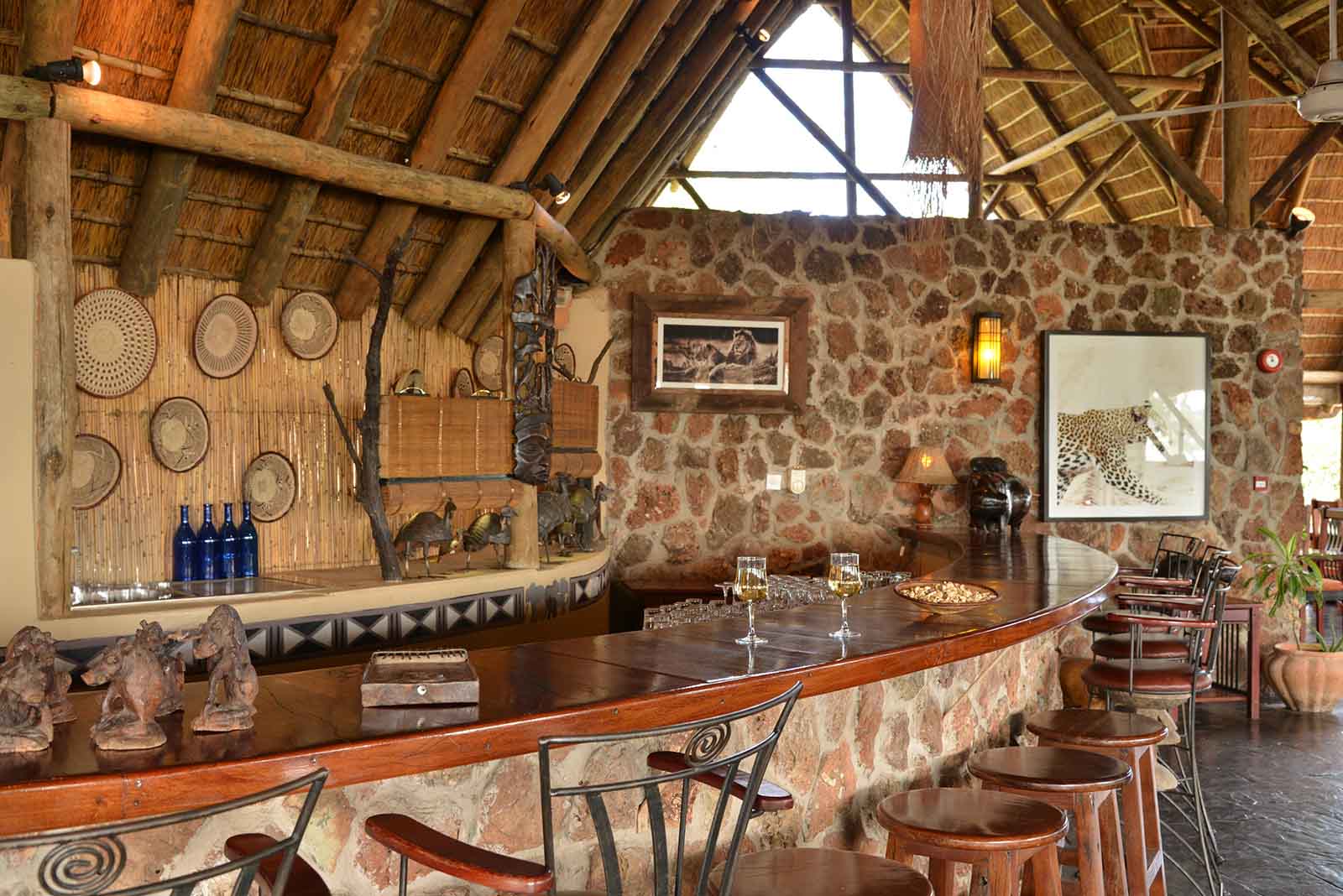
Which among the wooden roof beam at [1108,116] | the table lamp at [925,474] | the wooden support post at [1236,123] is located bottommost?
the table lamp at [925,474]

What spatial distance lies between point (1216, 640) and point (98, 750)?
Answer: 3875 millimetres

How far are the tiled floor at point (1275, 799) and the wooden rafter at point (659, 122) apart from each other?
4603mm

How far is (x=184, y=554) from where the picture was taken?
5.28 meters

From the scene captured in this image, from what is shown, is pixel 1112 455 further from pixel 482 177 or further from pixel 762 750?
pixel 762 750

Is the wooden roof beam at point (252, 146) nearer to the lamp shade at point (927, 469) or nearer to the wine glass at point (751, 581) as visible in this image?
the wine glass at point (751, 581)

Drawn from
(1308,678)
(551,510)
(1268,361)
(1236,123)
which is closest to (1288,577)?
(1308,678)

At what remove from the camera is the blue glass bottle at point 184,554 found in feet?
17.2

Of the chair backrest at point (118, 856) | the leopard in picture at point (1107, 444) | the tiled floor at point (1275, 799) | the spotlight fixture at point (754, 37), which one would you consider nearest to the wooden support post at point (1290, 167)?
the leopard in picture at point (1107, 444)

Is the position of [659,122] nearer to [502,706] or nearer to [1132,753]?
[1132,753]

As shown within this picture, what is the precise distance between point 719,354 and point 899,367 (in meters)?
1.28

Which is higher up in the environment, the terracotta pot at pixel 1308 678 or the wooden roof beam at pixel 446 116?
the wooden roof beam at pixel 446 116

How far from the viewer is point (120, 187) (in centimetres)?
464

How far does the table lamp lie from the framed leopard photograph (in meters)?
0.85

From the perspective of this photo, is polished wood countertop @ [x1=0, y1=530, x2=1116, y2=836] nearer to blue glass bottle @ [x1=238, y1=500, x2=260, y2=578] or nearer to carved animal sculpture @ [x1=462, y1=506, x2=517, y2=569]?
carved animal sculpture @ [x1=462, y1=506, x2=517, y2=569]
